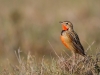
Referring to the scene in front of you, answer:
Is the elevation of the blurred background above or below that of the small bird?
below

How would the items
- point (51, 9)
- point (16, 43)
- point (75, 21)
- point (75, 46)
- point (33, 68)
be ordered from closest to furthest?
point (33, 68) < point (75, 46) < point (16, 43) < point (75, 21) < point (51, 9)

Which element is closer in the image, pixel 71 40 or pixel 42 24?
pixel 71 40

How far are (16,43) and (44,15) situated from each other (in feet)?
8.96

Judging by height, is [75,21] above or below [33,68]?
below

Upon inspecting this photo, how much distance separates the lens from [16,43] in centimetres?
1289

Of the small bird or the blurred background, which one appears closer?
the small bird

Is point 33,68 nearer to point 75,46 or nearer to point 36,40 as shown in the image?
point 75,46

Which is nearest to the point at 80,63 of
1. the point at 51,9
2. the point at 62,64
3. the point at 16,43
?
the point at 62,64

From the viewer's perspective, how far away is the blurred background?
12633mm

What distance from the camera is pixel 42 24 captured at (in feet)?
47.1

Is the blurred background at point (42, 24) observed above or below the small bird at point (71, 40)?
below

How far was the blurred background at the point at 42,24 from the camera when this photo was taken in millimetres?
12633

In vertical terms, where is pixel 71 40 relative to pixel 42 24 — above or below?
above

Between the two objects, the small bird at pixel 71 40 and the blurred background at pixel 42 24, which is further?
the blurred background at pixel 42 24
